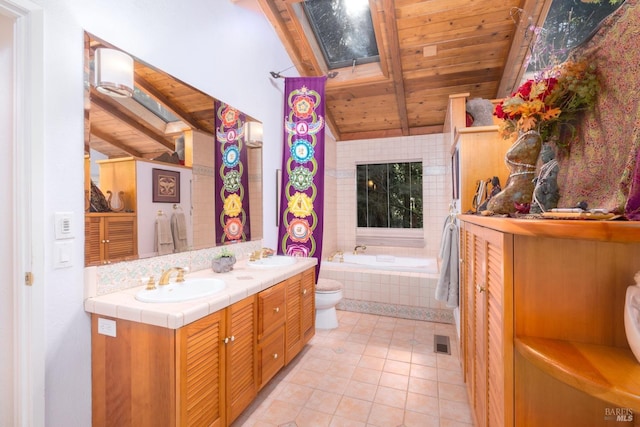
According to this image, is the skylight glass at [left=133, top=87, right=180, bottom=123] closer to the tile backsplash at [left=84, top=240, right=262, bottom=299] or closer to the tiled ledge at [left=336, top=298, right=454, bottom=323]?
the tile backsplash at [left=84, top=240, right=262, bottom=299]

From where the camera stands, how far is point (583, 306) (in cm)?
84

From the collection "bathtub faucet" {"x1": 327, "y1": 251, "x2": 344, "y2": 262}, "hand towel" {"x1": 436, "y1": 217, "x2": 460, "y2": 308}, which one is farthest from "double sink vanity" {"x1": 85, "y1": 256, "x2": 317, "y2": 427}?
"bathtub faucet" {"x1": 327, "y1": 251, "x2": 344, "y2": 262}

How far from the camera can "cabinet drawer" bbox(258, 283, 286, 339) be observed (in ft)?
6.08

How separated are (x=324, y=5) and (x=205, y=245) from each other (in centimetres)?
282

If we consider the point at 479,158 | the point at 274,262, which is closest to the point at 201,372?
the point at 274,262

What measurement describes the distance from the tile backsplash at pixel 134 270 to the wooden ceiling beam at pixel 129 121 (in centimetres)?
75

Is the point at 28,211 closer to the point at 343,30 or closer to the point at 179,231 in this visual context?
the point at 179,231

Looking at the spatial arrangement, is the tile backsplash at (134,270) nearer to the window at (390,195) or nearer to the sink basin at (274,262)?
the sink basin at (274,262)

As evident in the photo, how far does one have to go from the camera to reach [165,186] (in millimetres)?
1911

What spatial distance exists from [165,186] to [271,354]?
134cm

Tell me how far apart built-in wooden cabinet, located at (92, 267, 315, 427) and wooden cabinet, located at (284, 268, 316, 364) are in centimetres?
53

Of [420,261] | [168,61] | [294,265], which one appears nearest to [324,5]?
[168,61]

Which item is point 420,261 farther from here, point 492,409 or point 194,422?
point 194,422

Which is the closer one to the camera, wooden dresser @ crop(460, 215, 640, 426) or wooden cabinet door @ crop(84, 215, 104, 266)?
wooden dresser @ crop(460, 215, 640, 426)
